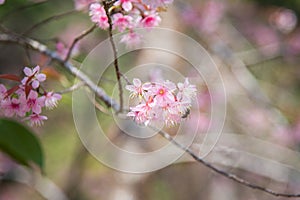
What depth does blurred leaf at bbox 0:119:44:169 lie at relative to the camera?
4.04ft

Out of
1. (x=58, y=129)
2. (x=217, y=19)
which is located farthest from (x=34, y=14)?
(x=217, y=19)

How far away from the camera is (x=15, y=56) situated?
3082mm

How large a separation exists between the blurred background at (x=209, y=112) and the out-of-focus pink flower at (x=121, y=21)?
75 centimetres

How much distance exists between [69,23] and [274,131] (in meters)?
1.69

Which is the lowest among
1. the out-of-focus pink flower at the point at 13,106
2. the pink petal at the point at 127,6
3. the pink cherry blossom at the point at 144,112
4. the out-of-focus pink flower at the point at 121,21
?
the out-of-focus pink flower at the point at 13,106

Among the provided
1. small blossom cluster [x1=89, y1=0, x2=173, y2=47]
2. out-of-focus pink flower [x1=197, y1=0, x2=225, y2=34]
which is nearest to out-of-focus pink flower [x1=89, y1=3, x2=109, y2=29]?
small blossom cluster [x1=89, y1=0, x2=173, y2=47]

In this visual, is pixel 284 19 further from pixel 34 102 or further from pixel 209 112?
pixel 34 102

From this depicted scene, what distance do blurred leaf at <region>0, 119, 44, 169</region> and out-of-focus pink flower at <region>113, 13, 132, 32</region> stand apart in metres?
0.42

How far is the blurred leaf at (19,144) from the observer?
4.04ft

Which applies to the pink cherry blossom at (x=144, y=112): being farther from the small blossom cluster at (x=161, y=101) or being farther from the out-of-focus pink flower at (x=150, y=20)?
the out-of-focus pink flower at (x=150, y=20)

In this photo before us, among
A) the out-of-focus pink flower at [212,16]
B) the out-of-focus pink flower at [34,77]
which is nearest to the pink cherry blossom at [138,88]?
the out-of-focus pink flower at [34,77]

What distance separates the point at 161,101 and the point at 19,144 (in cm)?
54

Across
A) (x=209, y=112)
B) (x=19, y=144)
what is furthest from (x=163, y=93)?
(x=209, y=112)

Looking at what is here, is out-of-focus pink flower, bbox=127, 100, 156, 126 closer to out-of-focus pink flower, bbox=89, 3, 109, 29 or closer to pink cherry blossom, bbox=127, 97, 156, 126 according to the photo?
pink cherry blossom, bbox=127, 97, 156, 126
